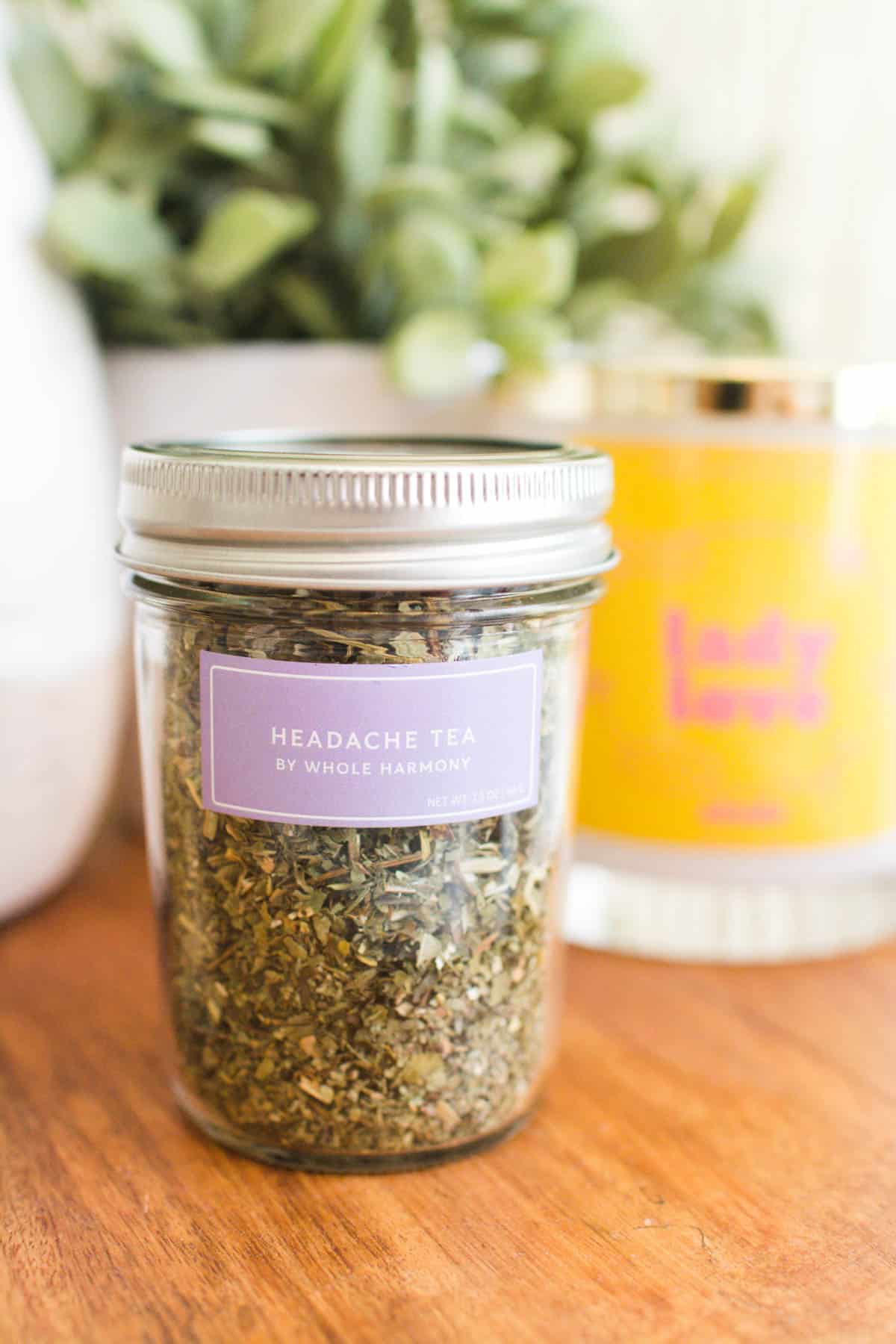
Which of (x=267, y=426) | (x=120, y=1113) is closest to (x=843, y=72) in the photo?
(x=267, y=426)

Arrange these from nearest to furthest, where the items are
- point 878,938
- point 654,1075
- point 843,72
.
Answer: point 654,1075 < point 878,938 < point 843,72

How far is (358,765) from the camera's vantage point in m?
0.36

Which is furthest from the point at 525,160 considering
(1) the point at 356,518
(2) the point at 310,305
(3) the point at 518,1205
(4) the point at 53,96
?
(3) the point at 518,1205

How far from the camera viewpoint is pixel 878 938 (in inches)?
24.2

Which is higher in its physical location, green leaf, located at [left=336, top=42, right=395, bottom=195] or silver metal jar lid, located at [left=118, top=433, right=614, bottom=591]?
green leaf, located at [left=336, top=42, right=395, bottom=195]

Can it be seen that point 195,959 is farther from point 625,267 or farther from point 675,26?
point 675,26

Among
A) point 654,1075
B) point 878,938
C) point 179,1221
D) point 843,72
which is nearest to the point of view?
point 179,1221

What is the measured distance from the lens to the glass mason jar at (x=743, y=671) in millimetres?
534

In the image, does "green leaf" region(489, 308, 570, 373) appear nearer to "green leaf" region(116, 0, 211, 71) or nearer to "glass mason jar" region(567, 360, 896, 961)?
"glass mason jar" region(567, 360, 896, 961)

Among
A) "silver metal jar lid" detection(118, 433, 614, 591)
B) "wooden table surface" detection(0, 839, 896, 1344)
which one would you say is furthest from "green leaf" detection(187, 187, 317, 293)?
"wooden table surface" detection(0, 839, 896, 1344)

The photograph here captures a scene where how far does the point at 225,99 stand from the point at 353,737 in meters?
0.35

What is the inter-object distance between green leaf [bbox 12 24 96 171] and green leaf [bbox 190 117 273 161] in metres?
0.06

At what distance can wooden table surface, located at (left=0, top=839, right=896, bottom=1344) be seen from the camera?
344 millimetres

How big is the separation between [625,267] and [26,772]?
0.44 meters
